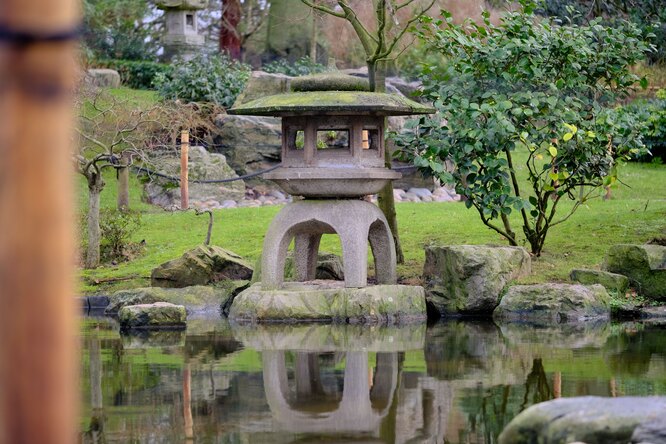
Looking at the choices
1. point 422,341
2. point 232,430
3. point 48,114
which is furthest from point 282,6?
point 48,114

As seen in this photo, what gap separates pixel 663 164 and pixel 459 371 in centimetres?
1999

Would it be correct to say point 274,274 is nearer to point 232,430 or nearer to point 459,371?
point 459,371

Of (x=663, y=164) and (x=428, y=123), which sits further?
(x=663, y=164)

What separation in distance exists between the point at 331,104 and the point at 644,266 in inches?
176

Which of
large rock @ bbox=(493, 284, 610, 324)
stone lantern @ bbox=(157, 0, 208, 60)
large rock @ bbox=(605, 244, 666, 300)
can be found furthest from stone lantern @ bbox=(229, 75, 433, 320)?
stone lantern @ bbox=(157, 0, 208, 60)

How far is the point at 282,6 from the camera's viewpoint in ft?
115

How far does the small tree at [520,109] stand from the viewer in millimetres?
13656

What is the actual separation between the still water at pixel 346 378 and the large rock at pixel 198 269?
70.2 inches

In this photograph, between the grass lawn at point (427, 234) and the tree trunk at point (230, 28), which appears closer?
the grass lawn at point (427, 234)

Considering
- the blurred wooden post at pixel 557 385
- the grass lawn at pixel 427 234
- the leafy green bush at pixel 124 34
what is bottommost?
the blurred wooden post at pixel 557 385

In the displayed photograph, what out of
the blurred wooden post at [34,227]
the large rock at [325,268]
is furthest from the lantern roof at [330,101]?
the blurred wooden post at [34,227]

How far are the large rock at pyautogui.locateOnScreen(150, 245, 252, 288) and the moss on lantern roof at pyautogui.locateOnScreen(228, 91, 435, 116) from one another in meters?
2.27

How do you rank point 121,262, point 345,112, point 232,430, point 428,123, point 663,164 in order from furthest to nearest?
point 663,164 → point 121,262 → point 428,123 → point 345,112 → point 232,430

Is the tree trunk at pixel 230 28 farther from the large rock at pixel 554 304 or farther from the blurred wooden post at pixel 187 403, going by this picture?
the blurred wooden post at pixel 187 403
